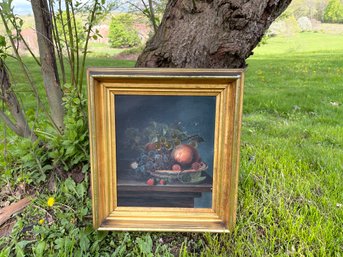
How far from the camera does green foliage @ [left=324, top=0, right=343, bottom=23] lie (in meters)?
25.9

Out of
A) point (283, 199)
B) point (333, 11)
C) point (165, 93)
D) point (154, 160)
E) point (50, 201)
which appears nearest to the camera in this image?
point (165, 93)


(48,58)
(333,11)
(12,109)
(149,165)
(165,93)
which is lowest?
(149,165)

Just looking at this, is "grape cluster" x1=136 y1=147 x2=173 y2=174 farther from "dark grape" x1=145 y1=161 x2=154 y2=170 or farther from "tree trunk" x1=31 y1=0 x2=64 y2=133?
"tree trunk" x1=31 y1=0 x2=64 y2=133

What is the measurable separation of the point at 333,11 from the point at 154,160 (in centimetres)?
2994

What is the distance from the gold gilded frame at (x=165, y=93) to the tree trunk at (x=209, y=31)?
0.57 meters

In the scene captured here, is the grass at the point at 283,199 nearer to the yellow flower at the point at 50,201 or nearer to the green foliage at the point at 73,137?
the yellow flower at the point at 50,201

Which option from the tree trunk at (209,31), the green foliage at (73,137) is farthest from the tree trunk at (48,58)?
the tree trunk at (209,31)

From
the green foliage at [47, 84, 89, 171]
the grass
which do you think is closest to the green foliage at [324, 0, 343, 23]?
the grass

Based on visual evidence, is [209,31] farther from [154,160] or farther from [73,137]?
[73,137]

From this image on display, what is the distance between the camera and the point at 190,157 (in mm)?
1471

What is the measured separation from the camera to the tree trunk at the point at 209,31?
180 cm

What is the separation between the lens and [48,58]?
6.40 ft

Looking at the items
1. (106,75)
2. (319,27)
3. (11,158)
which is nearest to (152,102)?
(106,75)

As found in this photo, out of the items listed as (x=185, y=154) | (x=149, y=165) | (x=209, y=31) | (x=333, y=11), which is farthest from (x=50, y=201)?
(x=333, y=11)
